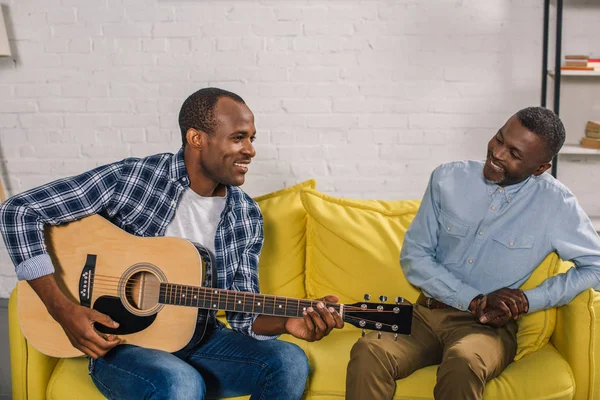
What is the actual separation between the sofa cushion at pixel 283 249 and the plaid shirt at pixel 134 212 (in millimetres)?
353

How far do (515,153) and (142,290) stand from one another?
1218 millimetres

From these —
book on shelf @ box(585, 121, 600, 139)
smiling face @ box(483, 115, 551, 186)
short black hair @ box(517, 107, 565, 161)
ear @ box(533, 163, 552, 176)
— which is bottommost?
book on shelf @ box(585, 121, 600, 139)

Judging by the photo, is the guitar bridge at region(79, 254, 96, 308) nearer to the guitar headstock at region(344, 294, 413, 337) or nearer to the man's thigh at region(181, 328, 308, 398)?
the man's thigh at region(181, 328, 308, 398)

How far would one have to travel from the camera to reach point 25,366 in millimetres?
2107

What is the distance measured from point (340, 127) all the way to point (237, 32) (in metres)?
0.67

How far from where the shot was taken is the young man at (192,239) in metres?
1.88

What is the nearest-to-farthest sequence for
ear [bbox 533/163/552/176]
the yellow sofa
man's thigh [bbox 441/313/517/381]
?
man's thigh [bbox 441/313/517/381] < the yellow sofa < ear [bbox 533/163/552/176]

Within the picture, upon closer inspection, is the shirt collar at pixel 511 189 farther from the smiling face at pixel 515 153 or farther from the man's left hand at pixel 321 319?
the man's left hand at pixel 321 319

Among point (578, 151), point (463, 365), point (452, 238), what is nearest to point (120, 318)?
point (463, 365)

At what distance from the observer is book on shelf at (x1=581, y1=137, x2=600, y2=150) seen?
10.3ft

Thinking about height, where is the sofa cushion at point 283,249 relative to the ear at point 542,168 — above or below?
below

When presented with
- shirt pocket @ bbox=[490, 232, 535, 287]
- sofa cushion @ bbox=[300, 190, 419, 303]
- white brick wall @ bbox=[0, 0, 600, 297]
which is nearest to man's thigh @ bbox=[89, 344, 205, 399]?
sofa cushion @ bbox=[300, 190, 419, 303]

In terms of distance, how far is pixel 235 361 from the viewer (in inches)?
79.0

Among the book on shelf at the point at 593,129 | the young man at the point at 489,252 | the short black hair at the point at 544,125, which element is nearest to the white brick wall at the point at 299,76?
the book on shelf at the point at 593,129
